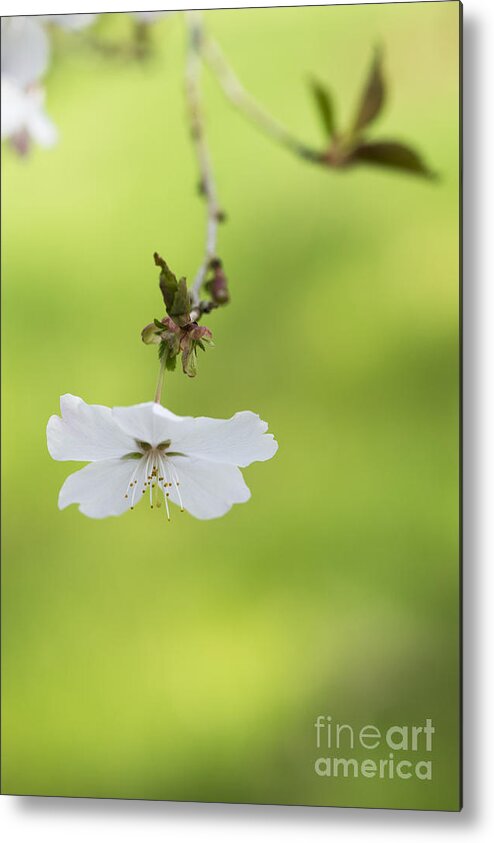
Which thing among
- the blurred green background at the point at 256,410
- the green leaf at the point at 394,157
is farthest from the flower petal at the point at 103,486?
the green leaf at the point at 394,157

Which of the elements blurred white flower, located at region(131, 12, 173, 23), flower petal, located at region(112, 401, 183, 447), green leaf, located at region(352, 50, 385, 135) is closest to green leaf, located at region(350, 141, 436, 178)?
green leaf, located at region(352, 50, 385, 135)

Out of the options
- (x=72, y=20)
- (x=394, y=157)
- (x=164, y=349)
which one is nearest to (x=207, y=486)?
(x=164, y=349)

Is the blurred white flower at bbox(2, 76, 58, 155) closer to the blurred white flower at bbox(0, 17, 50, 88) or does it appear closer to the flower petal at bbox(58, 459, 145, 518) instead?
the blurred white flower at bbox(0, 17, 50, 88)

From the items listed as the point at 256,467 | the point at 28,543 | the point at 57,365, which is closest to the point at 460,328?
the point at 256,467

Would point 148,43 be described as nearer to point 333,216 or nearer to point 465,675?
point 333,216

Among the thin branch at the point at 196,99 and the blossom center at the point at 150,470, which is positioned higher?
the thin branch at the point at 196,99

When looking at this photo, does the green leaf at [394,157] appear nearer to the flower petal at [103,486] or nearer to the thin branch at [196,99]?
the thin branch at [196,99]

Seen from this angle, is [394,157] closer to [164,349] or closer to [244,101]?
[244,101]
